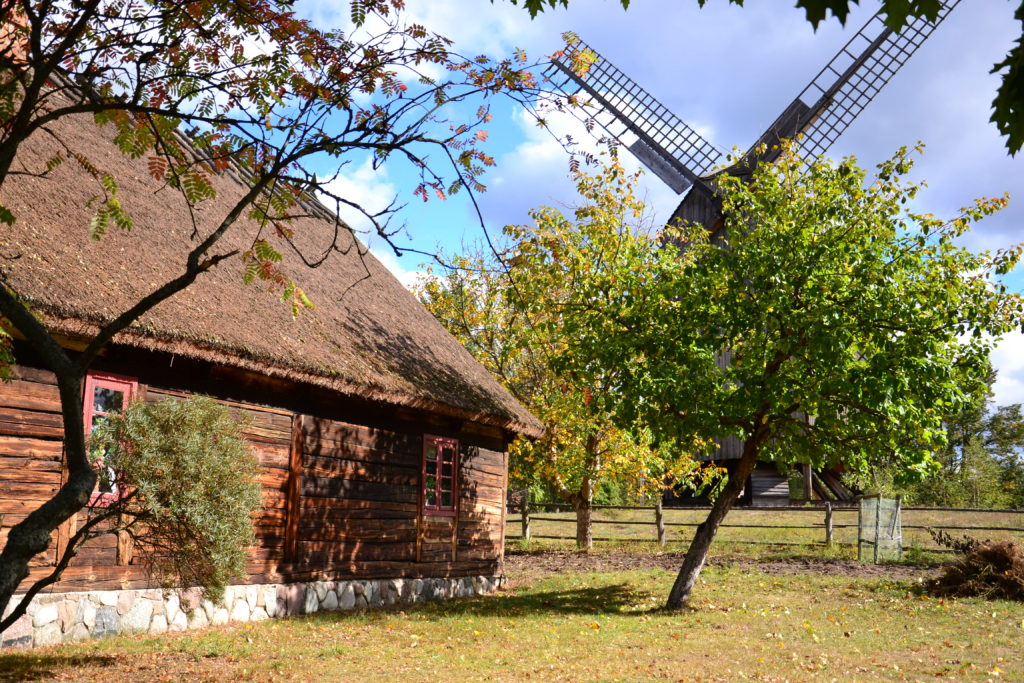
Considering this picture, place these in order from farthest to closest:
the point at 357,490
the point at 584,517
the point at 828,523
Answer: the point at 584,517 → the point at 828,523 → the point at 357,490

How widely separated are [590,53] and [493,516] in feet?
38.9

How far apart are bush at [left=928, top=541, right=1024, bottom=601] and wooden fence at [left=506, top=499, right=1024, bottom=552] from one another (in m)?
4.87

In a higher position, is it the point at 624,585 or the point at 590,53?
the point at 590,53

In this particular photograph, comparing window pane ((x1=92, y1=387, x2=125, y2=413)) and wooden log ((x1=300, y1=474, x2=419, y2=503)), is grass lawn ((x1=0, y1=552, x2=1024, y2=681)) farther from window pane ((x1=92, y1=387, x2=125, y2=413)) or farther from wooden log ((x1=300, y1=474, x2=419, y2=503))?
window pane ((x1=92, y1=387, x2=125, y2=413))

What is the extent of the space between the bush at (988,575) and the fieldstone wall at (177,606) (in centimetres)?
890

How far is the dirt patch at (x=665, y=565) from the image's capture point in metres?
17.1

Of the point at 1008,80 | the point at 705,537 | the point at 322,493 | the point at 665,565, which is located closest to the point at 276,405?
the point at 322,493

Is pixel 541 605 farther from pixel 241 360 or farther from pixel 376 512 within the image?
pixel 241 360

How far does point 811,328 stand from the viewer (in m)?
11.9

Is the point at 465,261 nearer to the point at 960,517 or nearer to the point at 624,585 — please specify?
the point at 624,585

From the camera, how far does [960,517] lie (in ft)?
88.2

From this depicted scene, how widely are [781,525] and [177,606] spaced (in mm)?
17176

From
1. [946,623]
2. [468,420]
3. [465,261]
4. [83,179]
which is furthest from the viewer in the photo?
[465,261]

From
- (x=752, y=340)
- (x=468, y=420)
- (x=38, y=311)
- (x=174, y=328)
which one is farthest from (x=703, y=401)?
(x=38, y=311)
